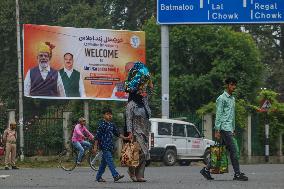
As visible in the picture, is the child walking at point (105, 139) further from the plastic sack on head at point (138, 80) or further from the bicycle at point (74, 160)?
the bicycle at point (74, 160)

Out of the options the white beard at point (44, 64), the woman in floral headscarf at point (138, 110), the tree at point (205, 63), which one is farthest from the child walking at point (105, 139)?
the tree at point (205, 63)

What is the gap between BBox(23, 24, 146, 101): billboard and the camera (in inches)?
1144

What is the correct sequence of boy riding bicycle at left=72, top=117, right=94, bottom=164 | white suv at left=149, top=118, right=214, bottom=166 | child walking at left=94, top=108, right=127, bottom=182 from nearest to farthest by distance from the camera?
1. child walking at left=94, top=108, right=127, bottom=182
2. boy riding bicycle at left=72, top=117, right=94, bottom=164
3. white suv at left=149, top=118, right=214, bottom=166

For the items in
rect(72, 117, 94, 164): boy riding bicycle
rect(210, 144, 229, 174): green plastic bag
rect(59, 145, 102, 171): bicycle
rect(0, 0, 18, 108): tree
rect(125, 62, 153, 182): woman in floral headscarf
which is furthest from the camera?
rect(0, 0, 18, 108): tree

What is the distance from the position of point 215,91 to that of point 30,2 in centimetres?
1697

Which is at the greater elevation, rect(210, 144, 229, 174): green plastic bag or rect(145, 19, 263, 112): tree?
rect(145, 19, 263, 112): tree

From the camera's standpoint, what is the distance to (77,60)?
98.1ft

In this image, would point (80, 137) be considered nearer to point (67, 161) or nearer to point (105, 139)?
point (67, 161)

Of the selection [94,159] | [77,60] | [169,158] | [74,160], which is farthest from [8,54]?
[94,159]

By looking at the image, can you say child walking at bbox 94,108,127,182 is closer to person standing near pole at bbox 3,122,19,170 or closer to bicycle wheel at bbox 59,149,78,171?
bicycle wheel at bbox 59,149,78,171

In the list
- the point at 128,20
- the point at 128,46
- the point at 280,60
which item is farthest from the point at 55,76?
the point at 280,60

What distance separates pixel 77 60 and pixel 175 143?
203 inches

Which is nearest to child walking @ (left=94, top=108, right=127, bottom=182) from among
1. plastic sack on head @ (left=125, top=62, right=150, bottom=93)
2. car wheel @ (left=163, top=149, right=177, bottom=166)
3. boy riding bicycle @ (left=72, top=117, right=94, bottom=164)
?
plastic sack on head @ (left=125, top=62, right=150, bottom=93)

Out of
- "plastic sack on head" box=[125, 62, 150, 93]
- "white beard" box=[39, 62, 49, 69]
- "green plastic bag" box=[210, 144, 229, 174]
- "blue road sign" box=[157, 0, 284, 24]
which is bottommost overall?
"green plastic bag" box=[210, 144, 229, 174]
